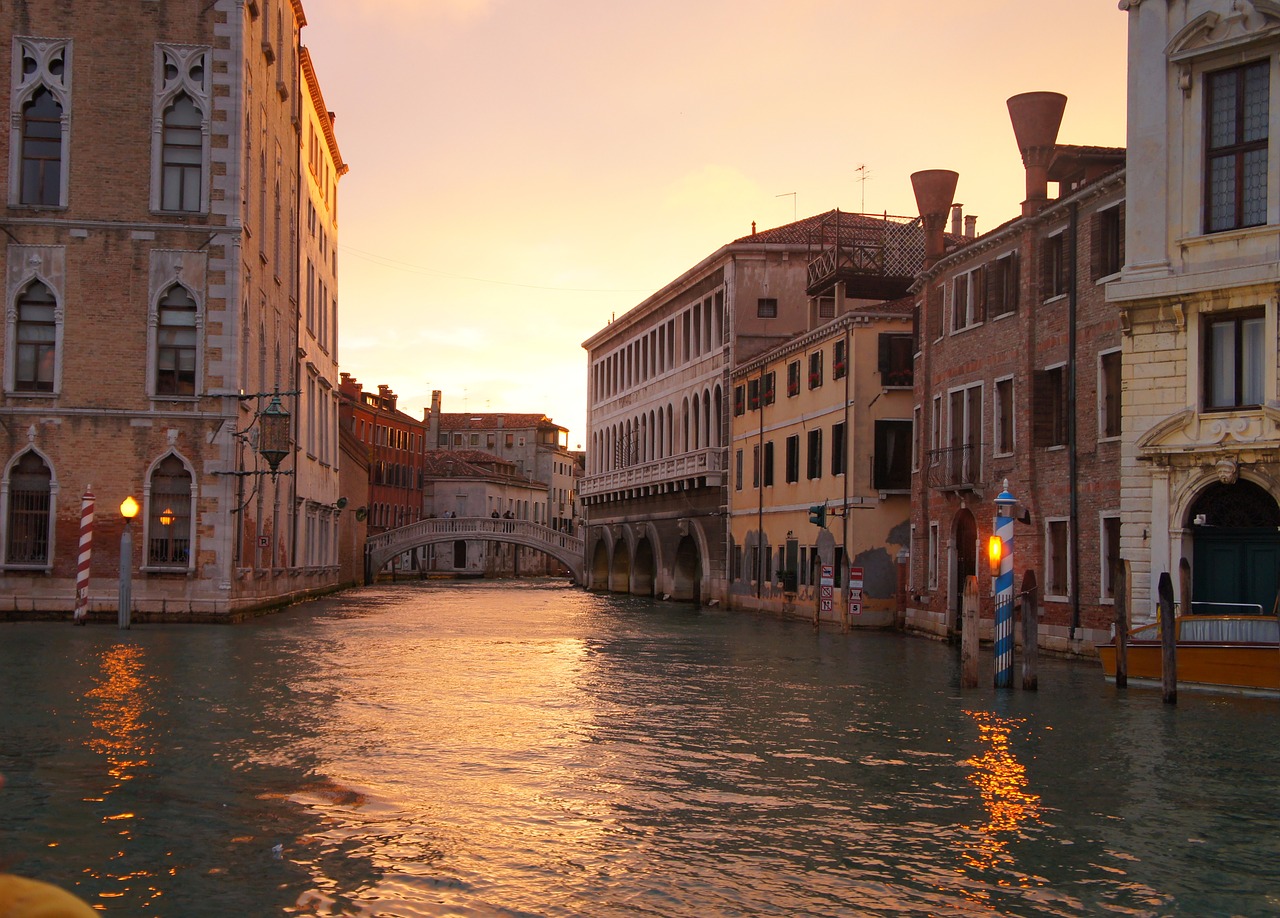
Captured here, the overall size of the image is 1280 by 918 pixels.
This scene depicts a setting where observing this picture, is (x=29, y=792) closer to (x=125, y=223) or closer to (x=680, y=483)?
(x=125, y=223)

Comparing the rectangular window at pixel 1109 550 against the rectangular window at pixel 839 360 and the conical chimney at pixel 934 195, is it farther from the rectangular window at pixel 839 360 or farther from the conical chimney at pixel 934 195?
the rectangular window at pixel 839 360

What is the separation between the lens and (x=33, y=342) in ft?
93.5

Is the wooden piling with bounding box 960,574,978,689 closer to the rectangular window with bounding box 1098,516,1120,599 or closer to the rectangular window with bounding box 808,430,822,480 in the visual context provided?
the rectangular window with bounding box 1098,516,1120,599

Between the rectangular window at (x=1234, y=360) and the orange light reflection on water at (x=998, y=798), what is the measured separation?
7854 mm

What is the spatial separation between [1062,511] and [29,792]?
742 inches

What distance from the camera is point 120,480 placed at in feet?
93.1

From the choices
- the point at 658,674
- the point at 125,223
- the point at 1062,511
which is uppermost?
the point at 125,223

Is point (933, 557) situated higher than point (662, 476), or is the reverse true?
point (662, 476)

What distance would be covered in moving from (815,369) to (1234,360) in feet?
61.8

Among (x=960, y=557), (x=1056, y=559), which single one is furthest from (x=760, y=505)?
(x=1056, y=559)

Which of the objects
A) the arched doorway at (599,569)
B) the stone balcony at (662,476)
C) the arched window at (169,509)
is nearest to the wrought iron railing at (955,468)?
the arched window at (169,509)

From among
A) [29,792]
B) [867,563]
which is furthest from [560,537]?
[29,792]

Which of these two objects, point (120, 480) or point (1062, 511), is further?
point (120, 480)

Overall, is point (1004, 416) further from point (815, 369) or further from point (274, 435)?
point (274, 435)
